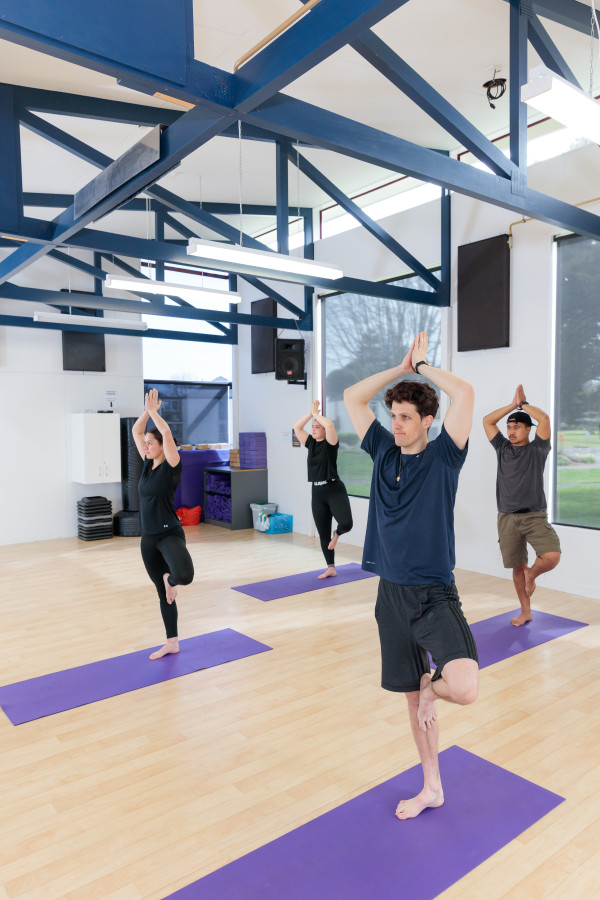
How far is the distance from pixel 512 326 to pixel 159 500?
3.93m

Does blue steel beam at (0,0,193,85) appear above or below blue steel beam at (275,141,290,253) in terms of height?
below

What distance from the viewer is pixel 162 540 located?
404 cm

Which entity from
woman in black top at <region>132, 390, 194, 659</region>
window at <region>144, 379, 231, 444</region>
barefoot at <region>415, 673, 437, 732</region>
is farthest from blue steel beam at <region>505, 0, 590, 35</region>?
window at <region>144, 379, 231, 444</region>

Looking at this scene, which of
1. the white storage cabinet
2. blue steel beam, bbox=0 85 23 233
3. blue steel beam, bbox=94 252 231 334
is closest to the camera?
blue steel beam, bbox=0 85 23 233

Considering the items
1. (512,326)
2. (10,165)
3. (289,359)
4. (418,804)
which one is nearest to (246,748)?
(418,804)

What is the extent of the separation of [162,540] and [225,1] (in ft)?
10.6

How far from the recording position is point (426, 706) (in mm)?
2369

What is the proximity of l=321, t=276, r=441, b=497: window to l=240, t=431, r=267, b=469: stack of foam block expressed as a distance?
131 centimetres

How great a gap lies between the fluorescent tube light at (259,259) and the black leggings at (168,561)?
2026mm

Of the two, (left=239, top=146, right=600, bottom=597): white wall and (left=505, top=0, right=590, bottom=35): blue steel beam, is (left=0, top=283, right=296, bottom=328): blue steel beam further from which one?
(left=505, top=0, right=590, bottom=35): blue steel beam

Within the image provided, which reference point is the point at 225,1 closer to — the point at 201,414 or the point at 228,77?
the point at 228,77

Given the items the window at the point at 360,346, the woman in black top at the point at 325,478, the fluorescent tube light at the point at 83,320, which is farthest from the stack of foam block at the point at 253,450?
the woman in black top at the point at 325,478

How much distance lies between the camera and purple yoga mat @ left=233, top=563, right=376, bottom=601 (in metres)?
5.74

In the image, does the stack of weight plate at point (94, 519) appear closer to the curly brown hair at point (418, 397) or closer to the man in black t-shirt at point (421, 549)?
the man in black t-shirt at point (421, 549)
